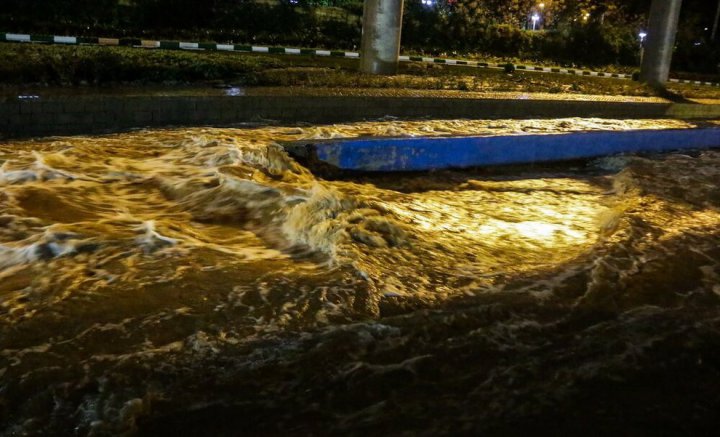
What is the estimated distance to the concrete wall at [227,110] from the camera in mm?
6527

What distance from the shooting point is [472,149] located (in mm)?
7176

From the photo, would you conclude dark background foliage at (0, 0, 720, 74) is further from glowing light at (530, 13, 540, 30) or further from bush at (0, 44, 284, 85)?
bush at (0, 44, 284, 85)

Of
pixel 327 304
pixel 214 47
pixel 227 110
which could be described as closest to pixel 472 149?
pixel 227 110

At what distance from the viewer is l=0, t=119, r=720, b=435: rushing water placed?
104 inches

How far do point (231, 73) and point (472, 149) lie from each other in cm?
426

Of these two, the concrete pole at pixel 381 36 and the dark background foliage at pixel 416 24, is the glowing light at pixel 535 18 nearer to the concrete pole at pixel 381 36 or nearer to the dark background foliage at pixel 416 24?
the dark background foliage at pixel 416 24

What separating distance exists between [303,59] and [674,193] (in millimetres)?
8527

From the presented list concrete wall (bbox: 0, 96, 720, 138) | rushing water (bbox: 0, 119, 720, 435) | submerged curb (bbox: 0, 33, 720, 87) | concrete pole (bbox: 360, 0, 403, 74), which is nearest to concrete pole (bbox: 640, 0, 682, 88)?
submerged curb (bbox: 0, 33, 720, 87)

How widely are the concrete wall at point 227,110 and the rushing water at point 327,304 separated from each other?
486 millimetres

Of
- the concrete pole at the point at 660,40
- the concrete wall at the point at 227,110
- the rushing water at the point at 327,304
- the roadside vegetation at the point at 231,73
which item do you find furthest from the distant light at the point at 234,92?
the concrete pole at the point at 660,40

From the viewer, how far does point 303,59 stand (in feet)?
43.0

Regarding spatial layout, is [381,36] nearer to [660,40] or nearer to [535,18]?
[660,40]

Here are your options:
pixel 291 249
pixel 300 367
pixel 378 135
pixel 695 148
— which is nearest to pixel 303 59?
pixel 378 135

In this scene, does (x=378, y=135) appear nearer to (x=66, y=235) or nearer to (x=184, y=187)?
(x=184, y=187)
